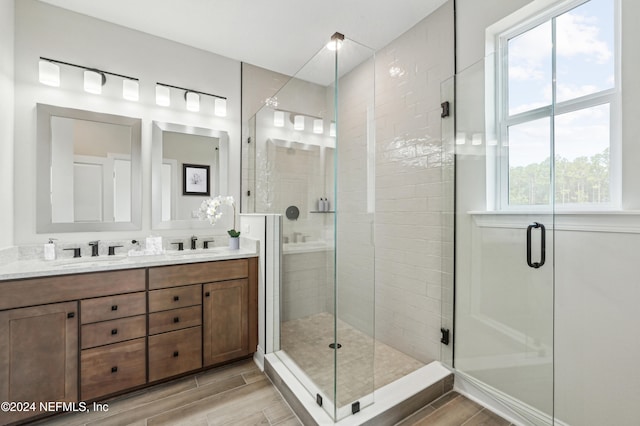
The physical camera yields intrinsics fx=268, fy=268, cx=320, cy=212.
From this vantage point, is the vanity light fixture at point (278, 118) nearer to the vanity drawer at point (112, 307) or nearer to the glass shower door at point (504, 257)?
the glass shower door at point (504, 257)

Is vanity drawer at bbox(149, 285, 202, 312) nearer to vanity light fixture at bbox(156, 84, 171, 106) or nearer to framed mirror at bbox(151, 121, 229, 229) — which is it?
framed mirror at bbox(151, 121, 229, 229)

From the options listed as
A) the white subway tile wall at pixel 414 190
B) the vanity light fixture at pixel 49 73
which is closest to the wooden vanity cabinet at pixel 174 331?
the white subway tile wall at pixel 414 190

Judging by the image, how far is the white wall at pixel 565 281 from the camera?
1271 mm

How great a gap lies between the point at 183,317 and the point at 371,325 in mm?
1424

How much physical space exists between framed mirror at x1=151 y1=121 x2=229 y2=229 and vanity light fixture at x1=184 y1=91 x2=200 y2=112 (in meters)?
0.19

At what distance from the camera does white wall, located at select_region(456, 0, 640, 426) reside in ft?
4.17

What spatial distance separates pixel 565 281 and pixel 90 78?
362 cm

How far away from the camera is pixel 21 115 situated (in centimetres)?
201

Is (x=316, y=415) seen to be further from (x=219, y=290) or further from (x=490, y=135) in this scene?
(x=490, y=135)

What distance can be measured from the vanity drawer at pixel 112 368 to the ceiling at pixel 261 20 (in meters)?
2.56

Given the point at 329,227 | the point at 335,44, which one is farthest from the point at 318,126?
the point at 329,227

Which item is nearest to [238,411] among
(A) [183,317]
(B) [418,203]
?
(A) [183,317]

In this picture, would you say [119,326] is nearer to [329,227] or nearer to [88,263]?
[88,263]

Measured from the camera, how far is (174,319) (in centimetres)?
203
